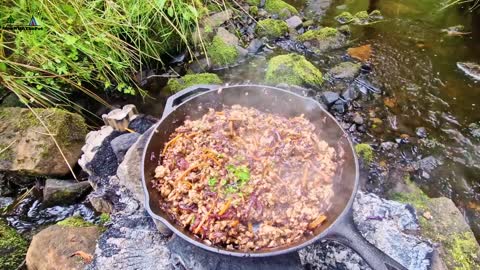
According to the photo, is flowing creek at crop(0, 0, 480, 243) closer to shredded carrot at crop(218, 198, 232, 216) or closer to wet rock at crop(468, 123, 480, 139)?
wet rock at crop(468, 123, 480, 139)

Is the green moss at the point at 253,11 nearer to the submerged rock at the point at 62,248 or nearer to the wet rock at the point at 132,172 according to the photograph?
the wet rock at the point at 132,172

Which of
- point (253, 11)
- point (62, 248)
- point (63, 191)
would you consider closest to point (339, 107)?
point (253, 11)

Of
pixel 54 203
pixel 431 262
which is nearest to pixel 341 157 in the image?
pixel 431 262

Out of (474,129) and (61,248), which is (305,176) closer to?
(61,248)

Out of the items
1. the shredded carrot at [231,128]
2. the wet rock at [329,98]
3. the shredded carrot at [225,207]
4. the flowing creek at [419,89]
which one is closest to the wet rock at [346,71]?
the flowing creek at [419,89]

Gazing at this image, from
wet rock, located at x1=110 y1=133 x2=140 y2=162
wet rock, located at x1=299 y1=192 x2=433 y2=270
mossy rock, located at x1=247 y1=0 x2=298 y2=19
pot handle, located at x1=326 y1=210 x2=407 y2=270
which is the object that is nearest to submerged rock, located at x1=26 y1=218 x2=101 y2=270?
wet rock, located at x1=110 y1=133 x2=140 y2=162
